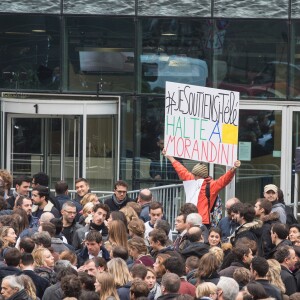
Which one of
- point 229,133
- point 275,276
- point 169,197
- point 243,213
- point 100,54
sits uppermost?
point 100,54

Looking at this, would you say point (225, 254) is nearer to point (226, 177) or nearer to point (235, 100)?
point (226, 177)

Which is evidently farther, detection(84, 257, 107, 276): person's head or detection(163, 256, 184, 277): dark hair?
detection(84, 257, 107, 276): person's head

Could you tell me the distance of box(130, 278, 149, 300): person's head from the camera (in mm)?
13555

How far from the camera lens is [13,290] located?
13594mm

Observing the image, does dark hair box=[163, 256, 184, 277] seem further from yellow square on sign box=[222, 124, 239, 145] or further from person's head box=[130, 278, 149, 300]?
yellow square on sign box=[222, 124, 239, 145]

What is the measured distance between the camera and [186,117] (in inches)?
878

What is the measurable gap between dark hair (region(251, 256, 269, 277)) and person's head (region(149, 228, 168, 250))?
5.82ft

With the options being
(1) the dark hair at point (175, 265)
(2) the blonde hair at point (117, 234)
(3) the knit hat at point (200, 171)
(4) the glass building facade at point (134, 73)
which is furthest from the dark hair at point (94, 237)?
(4) the glass building facade at point (134, 73)

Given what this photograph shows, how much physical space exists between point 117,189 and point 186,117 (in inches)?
105

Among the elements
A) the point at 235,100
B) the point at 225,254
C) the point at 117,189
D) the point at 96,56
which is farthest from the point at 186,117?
the point at 225,254

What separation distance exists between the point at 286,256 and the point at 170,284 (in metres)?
2.49

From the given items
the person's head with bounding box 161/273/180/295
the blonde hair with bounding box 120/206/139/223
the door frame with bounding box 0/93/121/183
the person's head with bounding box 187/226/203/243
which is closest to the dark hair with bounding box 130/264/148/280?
the person's head with bounding box 161/273/180/295

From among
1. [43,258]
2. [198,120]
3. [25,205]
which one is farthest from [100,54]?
[43,258]

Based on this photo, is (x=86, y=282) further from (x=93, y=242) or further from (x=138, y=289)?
(x=93, y=242)
